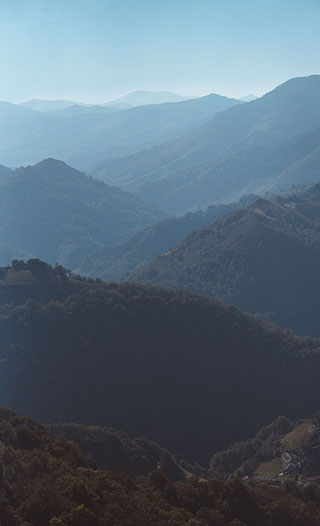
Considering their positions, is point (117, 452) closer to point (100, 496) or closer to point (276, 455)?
point (276, 455)

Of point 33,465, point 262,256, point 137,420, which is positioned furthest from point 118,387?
point 262,256

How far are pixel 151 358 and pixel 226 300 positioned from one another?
1780 inches

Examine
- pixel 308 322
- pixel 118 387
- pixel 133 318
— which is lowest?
pixel 308 322

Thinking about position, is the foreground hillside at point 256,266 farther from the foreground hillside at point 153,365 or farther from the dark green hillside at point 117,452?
the dark green hillside at point 117,452

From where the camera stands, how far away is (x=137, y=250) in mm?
141500

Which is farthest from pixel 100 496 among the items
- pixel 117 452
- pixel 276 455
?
pixel 276 455

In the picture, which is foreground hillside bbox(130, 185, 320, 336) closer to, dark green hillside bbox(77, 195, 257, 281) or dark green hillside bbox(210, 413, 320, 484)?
dark green hillside bbox(77, 195, 257, 281)

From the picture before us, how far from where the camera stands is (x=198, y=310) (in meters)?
51.0

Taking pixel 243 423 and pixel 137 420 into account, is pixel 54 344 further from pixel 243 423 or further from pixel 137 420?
pixel 243 423

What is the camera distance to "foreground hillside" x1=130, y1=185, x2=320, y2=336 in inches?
3376

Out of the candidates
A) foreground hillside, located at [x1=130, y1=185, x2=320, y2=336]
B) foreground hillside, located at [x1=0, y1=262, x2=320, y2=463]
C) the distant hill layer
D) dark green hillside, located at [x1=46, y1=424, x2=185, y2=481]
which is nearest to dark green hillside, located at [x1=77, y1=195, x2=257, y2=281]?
the distant hill layer

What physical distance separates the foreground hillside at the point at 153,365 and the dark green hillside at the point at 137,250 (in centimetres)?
7972

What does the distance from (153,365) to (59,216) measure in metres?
137

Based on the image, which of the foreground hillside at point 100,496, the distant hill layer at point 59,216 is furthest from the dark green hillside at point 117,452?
the distant hill layer at point 59,216
